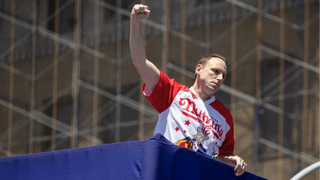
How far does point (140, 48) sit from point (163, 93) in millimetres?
377

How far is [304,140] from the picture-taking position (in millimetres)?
15234

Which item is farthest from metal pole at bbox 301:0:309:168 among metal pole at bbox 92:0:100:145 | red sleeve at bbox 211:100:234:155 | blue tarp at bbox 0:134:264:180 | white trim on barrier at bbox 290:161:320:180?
blue tarp at bbox 0:134:264:180

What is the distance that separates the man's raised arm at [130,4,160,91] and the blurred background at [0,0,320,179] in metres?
10.4

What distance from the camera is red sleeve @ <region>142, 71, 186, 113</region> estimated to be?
515 cm

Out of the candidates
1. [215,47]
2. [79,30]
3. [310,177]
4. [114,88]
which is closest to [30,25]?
[79,30]

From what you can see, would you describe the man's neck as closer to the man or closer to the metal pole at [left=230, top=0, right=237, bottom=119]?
the man

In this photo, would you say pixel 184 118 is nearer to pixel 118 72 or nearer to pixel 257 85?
pixel 257 85

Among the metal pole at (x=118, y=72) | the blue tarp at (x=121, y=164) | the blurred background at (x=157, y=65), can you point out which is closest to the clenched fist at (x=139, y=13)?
the blue tarp at (x=121, y=164)

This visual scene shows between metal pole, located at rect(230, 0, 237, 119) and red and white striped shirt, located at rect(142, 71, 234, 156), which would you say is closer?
red and white striped shirt, located at rect(142, 71, 234, 156)

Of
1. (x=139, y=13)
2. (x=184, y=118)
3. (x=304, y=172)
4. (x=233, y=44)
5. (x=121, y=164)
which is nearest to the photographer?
(x=121, y=164)

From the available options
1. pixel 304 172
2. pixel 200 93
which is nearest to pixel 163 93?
pixel 200 93

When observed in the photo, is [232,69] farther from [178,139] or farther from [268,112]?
[178,139]

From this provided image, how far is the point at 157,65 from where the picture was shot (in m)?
16.7

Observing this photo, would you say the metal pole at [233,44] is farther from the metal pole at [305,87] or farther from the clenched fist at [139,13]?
the clenched fist at [139,13]
